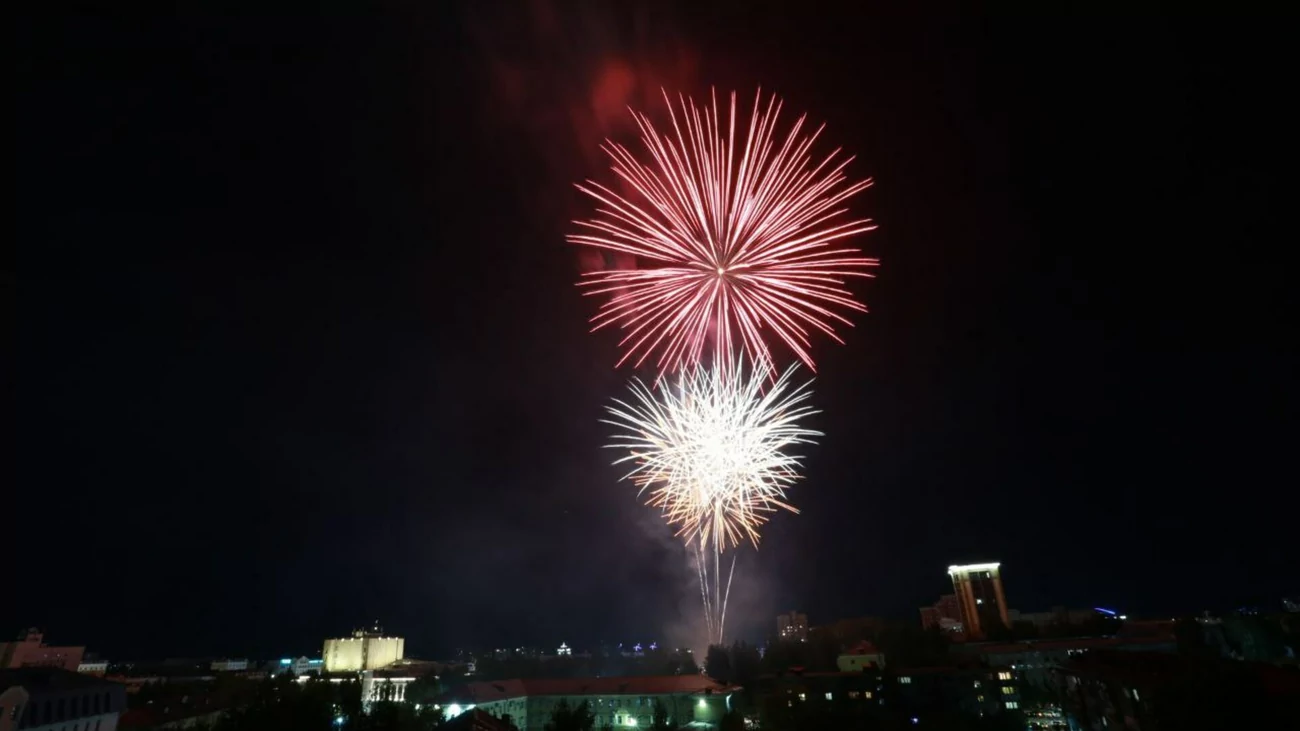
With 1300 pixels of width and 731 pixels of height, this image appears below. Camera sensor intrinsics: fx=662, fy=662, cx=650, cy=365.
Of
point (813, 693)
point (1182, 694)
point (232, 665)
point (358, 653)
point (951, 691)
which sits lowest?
point (951, 691)

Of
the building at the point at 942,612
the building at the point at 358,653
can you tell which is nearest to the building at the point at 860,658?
the building at the point at 942,612

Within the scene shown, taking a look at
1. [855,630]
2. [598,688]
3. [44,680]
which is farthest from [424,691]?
[855,630]

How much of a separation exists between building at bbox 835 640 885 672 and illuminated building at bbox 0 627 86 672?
63.0m

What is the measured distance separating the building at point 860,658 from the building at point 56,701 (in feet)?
173

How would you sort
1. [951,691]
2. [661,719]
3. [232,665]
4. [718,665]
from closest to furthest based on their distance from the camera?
[661,719], [951,691], [718,665], [232,665]

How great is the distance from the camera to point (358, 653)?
82.7m

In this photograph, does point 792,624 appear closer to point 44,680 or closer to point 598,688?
point 598,688

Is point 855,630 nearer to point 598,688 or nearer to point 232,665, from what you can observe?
point 598,688

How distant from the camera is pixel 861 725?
33031 mm

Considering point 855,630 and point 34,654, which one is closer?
point 34,654

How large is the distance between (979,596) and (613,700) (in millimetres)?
52224

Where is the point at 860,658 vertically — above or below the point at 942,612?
below

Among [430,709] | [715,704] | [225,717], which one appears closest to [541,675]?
[715,704]

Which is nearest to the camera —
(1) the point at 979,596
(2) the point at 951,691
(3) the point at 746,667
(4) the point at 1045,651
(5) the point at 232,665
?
(2) the point at 951,691
